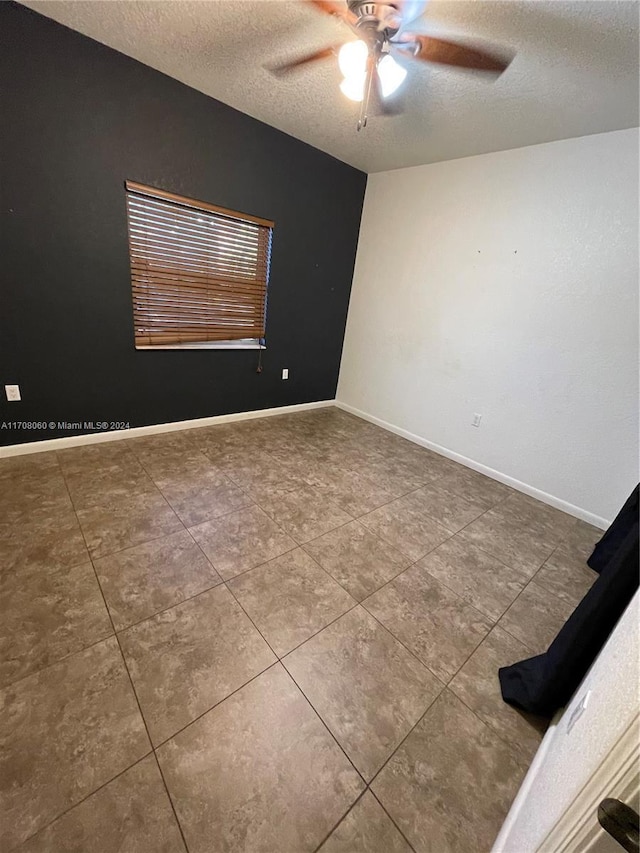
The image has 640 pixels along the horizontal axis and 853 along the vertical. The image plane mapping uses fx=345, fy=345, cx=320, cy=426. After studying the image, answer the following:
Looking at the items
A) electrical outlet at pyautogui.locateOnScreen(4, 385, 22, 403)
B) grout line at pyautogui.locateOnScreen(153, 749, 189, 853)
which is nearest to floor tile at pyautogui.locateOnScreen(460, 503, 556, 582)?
grout line at pyautogui.locateOnScreen(153, 749, 189, 853)

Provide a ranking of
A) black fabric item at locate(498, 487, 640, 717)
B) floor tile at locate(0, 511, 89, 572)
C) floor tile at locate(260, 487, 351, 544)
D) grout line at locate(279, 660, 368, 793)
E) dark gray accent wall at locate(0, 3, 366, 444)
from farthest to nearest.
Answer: floor tile at locate(260, 487, 351, 544) → dark gray accent wall at locate(0, 3, 366, 444) → floor tile at locate(0, 511, 89, 572) → grout line at locate(279, 660, 368, 793) → black fabric item at locate(498, 487, 640, 717)

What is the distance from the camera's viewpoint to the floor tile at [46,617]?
4.20ft

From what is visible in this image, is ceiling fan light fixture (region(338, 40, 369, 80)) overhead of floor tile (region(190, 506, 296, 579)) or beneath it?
overhead

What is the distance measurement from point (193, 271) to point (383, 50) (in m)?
1.89

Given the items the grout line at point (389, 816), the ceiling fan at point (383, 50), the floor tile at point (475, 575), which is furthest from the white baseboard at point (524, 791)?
the ceiling fan at point (383, 50)

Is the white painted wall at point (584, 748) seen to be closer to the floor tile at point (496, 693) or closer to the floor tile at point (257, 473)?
the floor tile at point (496, 693)

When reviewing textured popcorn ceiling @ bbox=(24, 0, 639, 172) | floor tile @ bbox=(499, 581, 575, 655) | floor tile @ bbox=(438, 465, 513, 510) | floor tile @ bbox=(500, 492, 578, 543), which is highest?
textured popcorn ceiling @ bbox=(24, 0, 639, 172)

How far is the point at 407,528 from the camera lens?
2252 millimetres

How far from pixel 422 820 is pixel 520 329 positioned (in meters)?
2.92

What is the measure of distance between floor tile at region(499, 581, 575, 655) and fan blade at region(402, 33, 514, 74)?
2541mm

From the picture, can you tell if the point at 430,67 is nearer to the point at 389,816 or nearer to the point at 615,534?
the point at 615,534

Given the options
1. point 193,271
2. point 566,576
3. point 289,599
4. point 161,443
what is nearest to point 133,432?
point 161,443

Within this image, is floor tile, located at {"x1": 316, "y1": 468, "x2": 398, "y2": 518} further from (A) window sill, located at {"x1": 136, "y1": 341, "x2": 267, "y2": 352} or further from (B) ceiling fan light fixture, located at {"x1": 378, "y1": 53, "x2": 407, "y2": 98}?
(B) ceiling fan light fixture, located at {"x1": 378, "y1": 53, "x2": 407, "y2": 98}

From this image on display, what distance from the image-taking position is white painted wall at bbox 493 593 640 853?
0.56m
